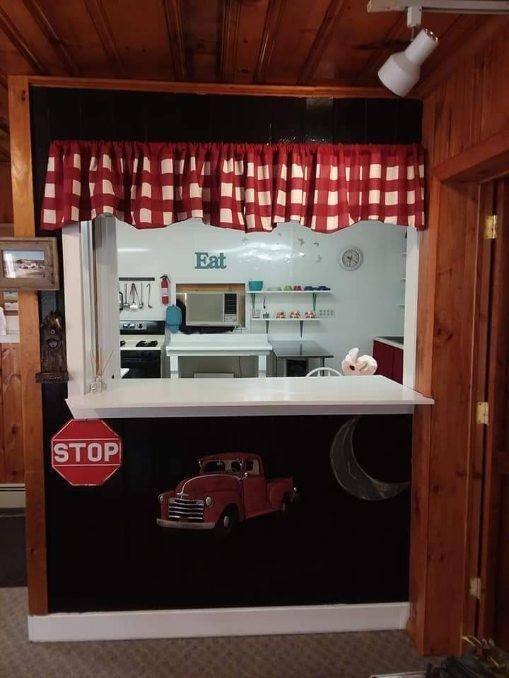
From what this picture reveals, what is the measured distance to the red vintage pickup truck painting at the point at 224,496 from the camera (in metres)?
2.25

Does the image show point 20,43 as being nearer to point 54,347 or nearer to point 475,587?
point 54,347

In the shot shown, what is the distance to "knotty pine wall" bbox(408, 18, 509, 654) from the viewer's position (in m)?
2.10

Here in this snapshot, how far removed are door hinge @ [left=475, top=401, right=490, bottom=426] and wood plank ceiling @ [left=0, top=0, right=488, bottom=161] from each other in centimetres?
141

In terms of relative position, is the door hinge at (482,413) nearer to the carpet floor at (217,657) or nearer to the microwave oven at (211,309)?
the carpet floor at (217,657)

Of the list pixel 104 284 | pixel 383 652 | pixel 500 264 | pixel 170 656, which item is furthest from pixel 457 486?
pixel 104 284

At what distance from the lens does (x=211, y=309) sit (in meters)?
5.45

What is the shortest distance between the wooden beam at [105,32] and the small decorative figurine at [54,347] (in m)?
1.06

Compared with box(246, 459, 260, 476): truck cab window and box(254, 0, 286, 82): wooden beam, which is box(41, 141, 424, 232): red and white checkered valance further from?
box(246, 459, 260, 476): truck cab window

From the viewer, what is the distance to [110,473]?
2275 mm

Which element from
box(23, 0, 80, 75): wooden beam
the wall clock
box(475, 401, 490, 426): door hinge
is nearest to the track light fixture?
box(23, 0, 80, 75): wooden beam

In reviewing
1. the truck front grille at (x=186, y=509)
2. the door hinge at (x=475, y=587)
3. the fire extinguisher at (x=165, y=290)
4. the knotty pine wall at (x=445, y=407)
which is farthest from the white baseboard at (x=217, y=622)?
the fire extinguisher at (x=165, y=290)

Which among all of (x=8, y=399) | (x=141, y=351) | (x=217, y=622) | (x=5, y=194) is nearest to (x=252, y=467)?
(x=217, y=622)

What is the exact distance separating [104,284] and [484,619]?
2319 millimetres

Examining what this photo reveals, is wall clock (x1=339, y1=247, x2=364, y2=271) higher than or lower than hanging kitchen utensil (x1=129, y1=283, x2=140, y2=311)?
higher
